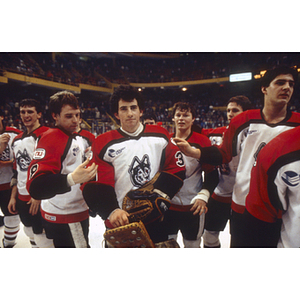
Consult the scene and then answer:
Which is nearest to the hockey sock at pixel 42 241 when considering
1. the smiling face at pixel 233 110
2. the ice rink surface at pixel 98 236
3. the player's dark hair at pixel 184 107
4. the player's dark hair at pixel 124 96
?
the ice rink surface at pixel 98 236

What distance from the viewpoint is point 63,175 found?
1.35 m

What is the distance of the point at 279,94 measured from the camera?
131 cm

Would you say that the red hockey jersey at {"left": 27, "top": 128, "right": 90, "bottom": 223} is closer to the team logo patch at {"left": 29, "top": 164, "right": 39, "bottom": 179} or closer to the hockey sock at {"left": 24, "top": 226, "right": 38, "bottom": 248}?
the team logo patch at {"left": 29, "top": 164, "right": 39, "bottom": 179}

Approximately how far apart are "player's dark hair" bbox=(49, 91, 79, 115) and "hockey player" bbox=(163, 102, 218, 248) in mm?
793

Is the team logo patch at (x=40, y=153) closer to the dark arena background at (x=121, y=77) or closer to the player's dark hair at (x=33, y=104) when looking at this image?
the dark arena background at (x=121, y=77)

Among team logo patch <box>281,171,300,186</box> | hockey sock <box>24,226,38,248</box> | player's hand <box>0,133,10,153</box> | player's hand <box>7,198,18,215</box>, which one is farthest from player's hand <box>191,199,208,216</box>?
player's hand <box>0,133,10,153</box>

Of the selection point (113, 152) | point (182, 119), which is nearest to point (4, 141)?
point (113, 152)

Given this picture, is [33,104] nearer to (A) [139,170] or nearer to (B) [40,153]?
(B) [40,153]

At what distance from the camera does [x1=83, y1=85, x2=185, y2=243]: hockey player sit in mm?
1404

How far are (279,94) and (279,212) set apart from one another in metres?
0.81

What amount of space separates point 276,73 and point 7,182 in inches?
92.8

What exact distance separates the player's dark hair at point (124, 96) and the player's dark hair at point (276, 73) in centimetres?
90
